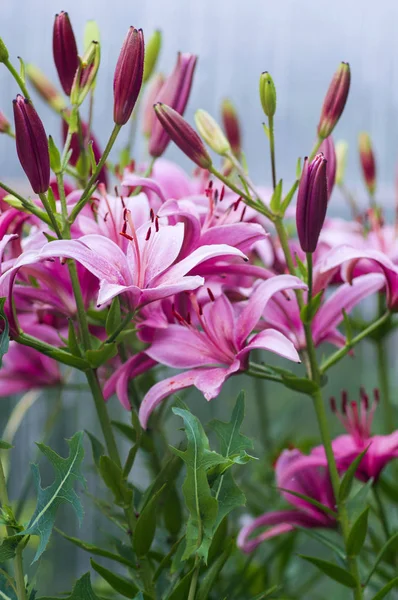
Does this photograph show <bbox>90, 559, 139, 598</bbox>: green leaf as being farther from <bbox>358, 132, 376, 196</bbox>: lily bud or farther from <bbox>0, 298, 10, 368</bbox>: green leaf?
<bbox>358, 132, 376, 196</bbox>: lily bud

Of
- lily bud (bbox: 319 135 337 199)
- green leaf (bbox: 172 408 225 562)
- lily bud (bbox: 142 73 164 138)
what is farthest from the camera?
lily bud (bbox: 142 73 164 138)

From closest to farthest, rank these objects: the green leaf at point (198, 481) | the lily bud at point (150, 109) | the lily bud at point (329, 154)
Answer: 1. the green leaf at point (198, 481)
2. the lily bud at point (329, 154)
3. the lily bud at point (150, 109)

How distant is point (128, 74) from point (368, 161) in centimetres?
26

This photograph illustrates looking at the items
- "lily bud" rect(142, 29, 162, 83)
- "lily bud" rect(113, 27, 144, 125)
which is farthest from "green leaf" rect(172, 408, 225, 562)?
"lily bud" rect(142, 29, 162, 83)

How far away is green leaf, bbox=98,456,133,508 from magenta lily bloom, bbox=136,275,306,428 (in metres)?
0.02

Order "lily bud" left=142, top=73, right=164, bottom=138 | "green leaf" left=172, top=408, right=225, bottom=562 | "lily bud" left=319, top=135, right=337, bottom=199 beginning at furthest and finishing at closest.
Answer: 1. "lily bud" left=142, top=73, right=164, bottom=138
2. "lily bud" left=319, top=135, right=337, bottom=199
3. "green leaf" left=172, top=408, right=225, bottom=562

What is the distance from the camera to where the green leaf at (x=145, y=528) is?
34 centimetres

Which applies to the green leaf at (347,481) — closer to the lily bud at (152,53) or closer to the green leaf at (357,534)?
the green leaf at (357,534)

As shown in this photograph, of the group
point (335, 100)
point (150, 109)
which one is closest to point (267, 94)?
point (335, 100)

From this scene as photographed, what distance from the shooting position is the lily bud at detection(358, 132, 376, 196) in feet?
1.84

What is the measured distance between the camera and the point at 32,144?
1.09 feet

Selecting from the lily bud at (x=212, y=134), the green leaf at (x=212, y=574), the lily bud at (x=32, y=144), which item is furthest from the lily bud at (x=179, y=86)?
the green leaf at (x=212, y=574)

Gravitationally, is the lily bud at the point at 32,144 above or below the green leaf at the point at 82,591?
above

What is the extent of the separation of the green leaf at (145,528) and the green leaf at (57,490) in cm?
3
